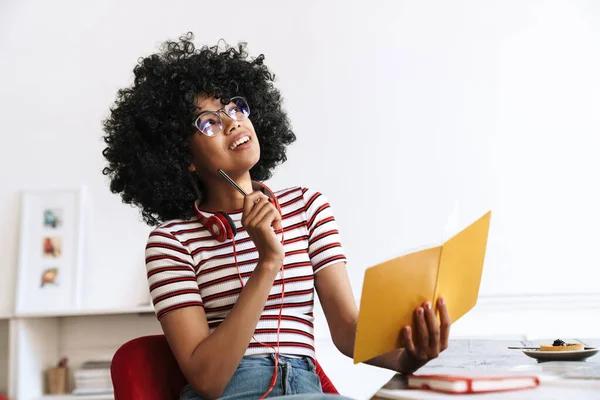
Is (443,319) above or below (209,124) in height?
below

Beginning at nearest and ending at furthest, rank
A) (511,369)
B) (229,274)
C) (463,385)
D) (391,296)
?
(463,385) → (391,296) → (511,369) → (229,274)

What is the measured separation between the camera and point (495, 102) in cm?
340

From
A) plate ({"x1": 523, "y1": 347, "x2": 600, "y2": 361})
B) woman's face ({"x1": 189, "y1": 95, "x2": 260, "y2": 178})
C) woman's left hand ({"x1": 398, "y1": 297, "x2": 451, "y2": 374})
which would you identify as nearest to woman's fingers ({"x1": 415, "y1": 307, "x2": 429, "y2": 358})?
woman's left hand ({"x1": 398, "y1": 297, "x2": 451, "y2": 374})

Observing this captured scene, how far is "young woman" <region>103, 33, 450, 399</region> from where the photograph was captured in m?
1.38

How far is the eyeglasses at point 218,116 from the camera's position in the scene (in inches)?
65.1

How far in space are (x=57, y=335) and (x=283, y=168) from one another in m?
1.42

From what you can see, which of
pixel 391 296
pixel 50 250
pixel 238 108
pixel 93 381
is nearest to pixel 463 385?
pixel 391 296

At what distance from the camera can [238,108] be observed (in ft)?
5.59

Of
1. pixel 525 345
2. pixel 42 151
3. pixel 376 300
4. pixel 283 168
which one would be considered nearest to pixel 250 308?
pixel 376 300

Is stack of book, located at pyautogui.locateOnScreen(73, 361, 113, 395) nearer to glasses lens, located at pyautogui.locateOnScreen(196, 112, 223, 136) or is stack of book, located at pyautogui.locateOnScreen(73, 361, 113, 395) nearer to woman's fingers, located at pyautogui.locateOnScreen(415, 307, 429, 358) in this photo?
glasses lens, located at pyautogui.locateOnScreen(196, 112, 223, 136)

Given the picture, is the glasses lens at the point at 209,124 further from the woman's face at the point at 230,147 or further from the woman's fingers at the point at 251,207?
the woman's fingers at the point at 251,207

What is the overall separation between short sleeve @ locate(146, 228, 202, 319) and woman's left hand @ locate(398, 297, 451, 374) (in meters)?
0.50

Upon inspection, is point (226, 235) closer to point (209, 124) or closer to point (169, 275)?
point (169, 275)

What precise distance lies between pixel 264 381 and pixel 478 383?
579 mm
